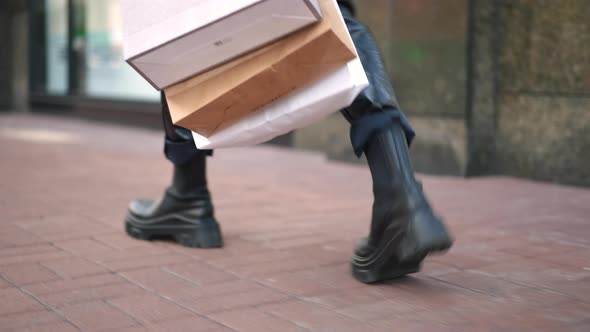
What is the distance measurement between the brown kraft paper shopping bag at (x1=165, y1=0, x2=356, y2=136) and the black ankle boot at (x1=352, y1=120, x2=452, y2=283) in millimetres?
396

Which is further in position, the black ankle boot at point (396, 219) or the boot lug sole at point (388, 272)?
the boot lug sole at point (388, 272)

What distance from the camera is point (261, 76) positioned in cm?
230

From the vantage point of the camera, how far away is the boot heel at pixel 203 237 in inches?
130

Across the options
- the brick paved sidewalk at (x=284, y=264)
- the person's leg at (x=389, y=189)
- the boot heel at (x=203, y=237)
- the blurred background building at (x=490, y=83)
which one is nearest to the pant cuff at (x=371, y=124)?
the person's leg at (x=389, y=189)

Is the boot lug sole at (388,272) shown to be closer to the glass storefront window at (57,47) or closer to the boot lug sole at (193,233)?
the boot lug sole at (193,233)

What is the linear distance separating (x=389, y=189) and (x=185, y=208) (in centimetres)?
106

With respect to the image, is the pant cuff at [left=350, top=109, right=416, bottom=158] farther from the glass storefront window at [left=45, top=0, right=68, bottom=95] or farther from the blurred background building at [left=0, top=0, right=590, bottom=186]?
the glass storefront window at [left=45, top=0, right=68, bottom=95]

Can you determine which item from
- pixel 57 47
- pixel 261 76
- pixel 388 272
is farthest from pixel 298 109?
pixel 57 47

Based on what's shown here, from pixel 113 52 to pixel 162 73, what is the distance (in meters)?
9.98

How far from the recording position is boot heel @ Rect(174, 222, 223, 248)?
10.8 ft

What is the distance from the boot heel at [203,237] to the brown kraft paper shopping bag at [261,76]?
89 cm

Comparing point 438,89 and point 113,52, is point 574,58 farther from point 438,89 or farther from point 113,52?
point 113,52

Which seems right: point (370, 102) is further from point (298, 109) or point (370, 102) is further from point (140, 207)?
point (140, 207)

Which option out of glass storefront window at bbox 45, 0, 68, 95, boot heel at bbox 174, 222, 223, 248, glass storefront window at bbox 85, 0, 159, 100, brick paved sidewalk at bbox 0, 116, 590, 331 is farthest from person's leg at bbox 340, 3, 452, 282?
glass storefront window at bbox 45, 0, 68, 95
